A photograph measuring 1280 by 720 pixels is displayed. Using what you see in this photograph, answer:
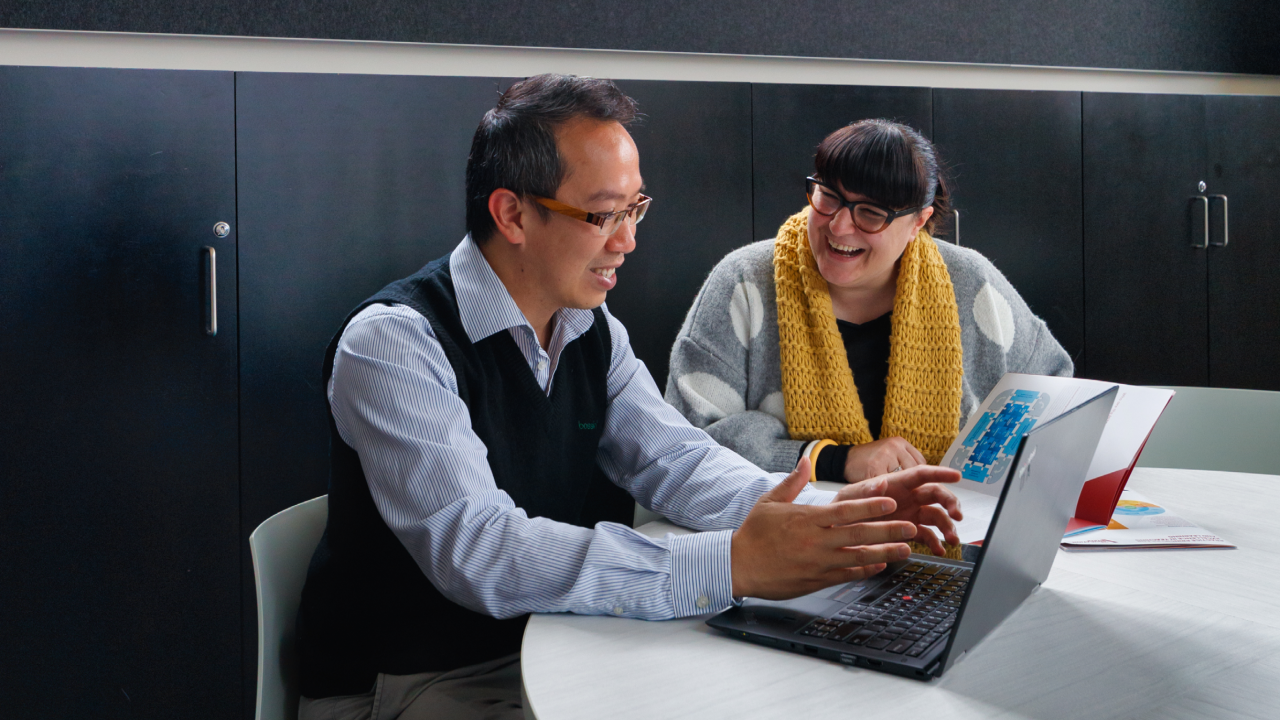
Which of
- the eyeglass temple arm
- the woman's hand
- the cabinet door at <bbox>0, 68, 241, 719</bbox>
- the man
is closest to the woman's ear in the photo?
the woman's hand

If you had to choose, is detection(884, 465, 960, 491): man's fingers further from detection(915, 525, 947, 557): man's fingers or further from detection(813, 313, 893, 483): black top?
detection(813, 313, 893, 483): black top

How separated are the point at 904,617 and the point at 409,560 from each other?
0.63 metres

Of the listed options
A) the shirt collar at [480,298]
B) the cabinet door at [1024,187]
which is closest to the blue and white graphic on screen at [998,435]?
the shirt collar at [480,298]

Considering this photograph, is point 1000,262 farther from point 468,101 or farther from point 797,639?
point 797,639

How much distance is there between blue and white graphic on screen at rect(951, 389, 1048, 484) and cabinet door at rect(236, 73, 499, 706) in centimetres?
149

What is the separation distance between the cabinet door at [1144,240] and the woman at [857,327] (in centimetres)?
94

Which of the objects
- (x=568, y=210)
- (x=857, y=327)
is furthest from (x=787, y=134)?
(x=568, y=210)

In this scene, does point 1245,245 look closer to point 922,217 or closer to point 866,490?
point 922,217

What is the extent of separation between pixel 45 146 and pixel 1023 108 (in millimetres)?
2706

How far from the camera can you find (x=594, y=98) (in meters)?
1.29

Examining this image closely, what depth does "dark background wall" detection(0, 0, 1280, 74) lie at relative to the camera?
8.09ft

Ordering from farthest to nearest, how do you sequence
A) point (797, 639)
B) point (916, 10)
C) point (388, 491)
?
point (916, 10) → point (388, 491) → point (797, 639)

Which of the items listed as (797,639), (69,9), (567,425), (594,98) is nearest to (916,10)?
(594,98)

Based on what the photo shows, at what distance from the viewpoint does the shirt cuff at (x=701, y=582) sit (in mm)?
921
